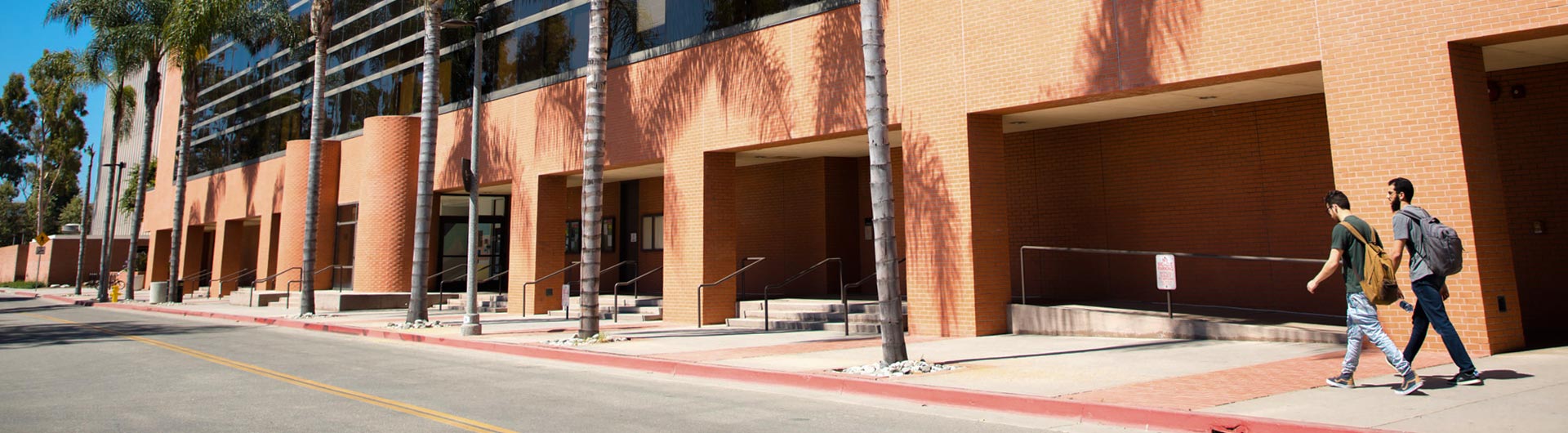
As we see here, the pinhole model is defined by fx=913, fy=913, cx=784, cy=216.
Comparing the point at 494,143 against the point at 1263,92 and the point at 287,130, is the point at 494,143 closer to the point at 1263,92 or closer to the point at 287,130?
the point at 287,130

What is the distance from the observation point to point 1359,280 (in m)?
7.19

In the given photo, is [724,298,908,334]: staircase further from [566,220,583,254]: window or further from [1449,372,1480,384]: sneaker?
[566,220,583,254]: window

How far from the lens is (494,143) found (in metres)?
24.7

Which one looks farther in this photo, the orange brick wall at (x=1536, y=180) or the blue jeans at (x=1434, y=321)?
the orange brick wall at (x=1536, y=180)

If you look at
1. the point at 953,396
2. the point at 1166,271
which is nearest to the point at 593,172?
the point at 953,396

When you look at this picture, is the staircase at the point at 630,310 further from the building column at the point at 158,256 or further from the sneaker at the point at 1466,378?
the building column at the point at 158,256

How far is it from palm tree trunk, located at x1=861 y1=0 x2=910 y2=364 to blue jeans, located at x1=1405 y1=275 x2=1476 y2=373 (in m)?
4.67

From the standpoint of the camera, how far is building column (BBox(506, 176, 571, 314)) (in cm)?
2280

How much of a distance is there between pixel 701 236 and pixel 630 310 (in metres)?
4.10

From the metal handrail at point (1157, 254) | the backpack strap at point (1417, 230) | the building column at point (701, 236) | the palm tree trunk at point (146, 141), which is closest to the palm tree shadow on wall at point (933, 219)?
the metal handrail at point (1157, 254)

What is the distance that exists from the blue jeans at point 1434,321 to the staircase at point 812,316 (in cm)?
834

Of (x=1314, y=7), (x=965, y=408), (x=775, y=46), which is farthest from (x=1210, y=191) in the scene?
(x=965, y=408)

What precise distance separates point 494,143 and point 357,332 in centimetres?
695

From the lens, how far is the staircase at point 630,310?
20014 mm
